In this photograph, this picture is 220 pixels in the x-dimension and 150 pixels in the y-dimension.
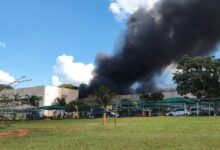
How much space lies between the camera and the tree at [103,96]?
3922 inches

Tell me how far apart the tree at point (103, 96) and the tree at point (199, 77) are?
20981mm

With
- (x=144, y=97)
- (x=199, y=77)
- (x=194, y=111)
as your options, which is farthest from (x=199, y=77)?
(x=144, y=97)

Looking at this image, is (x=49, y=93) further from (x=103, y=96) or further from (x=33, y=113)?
(x=103, y=96)

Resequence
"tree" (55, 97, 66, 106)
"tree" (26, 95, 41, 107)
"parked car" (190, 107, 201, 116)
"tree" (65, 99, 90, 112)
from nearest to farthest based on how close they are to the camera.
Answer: "parked car" (190, 107, 201, 116), "tree" (65, 99, 90, 112), "tree" (26, 95, 41, 107), "tree" (55, 97, 66, 106)

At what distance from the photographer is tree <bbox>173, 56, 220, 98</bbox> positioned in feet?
268

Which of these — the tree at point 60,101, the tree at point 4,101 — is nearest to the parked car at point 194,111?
the tree at point 60,101

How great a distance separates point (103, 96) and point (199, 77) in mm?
26616

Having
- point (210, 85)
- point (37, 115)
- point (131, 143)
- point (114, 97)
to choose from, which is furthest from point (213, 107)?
point (131, 143)

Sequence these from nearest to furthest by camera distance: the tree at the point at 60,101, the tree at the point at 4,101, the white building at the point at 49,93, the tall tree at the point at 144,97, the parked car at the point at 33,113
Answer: the tree at the point at 4,101 < the parked car at the point at 33,113 < the tall tree at the point at 144,97 < the tree at the point at 60,101 < the white building at the point at 49,93

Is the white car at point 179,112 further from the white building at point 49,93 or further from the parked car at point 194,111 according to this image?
the white building at point 49,93

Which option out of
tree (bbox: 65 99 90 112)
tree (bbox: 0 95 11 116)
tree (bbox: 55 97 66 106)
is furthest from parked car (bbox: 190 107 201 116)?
tree (bbox: 0 95 11 116)

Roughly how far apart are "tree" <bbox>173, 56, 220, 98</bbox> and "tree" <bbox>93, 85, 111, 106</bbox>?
20981 mm

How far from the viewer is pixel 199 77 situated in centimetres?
8150

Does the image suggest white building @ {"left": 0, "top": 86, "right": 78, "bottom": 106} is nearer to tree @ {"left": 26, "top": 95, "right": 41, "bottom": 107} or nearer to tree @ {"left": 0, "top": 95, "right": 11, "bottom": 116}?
tree @ {"left": 26, "top": 95, "right": 41, "bottom": 107}
